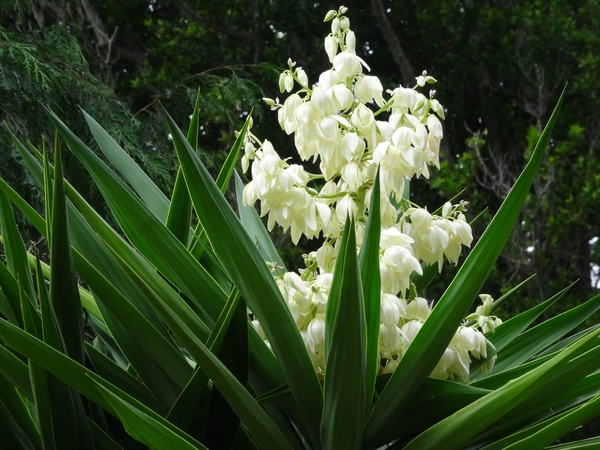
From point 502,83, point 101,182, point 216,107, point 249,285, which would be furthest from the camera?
point 502,83

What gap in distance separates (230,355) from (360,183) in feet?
1.00

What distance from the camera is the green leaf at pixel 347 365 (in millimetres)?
773

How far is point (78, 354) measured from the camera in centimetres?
91

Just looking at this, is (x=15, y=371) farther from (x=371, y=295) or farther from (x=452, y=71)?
(x=452, y=71)

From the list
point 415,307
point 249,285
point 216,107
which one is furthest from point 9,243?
point 216,107

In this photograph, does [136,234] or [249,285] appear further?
[136,234]

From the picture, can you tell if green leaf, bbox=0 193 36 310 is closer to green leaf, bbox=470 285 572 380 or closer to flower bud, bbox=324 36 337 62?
flower bud, bbox=324 36 337 62

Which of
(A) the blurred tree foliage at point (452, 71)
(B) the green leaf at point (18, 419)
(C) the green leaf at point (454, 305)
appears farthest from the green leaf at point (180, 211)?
(A) the blurred tree foliage at point (452, 71)

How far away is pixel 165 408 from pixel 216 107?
232 cm

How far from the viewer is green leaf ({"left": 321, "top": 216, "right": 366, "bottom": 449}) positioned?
773mm

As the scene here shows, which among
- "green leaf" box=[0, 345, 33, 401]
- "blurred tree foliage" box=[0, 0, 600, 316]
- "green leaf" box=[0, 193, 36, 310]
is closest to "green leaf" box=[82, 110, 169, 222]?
"green leaf" box=[0, 193, 36, 310]

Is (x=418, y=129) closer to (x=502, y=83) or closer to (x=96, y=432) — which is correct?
(x=96, y=432)

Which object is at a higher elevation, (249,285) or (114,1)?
(114,1)

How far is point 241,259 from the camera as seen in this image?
33.6 inches
